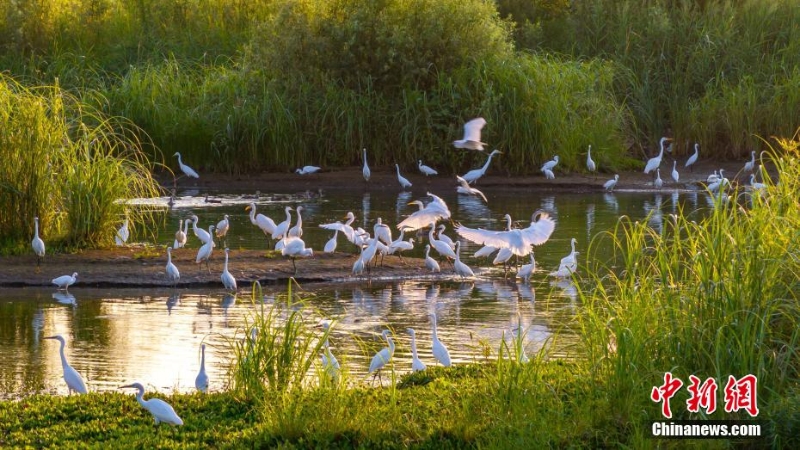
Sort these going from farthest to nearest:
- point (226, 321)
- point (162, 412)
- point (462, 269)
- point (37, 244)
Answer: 1. point (462, 269)
2. point (37, 244)
3. point (226, 321)
4. point (162, 412)

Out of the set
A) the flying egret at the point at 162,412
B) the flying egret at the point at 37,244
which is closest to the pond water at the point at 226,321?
the flying egret at the point at 37,244

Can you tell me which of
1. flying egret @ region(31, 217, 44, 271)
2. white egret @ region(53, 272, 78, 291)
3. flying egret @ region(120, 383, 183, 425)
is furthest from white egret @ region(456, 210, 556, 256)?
flying egret @ region(120, 383, 183, 425)

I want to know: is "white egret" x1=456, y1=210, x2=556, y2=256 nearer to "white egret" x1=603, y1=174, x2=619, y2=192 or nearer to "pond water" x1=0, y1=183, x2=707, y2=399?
"pond water" x1=0, y1=183, x2=707, y2=399

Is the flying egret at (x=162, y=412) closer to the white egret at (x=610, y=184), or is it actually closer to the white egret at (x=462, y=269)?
the white egret at (x=462, y=269)

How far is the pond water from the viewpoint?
10.6 m

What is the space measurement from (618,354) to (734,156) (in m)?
23.1

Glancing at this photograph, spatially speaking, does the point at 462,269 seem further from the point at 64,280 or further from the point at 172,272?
the point at 64,280

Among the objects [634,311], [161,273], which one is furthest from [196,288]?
[634,311]

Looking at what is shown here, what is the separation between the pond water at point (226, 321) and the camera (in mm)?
10641

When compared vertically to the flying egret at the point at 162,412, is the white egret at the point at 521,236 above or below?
above

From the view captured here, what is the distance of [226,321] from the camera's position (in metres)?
12.9

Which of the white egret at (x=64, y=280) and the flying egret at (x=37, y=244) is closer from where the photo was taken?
the white egret at (x=64, y=280)

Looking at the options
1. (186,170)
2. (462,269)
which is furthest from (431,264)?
(186,170)

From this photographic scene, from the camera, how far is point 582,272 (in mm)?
16984
